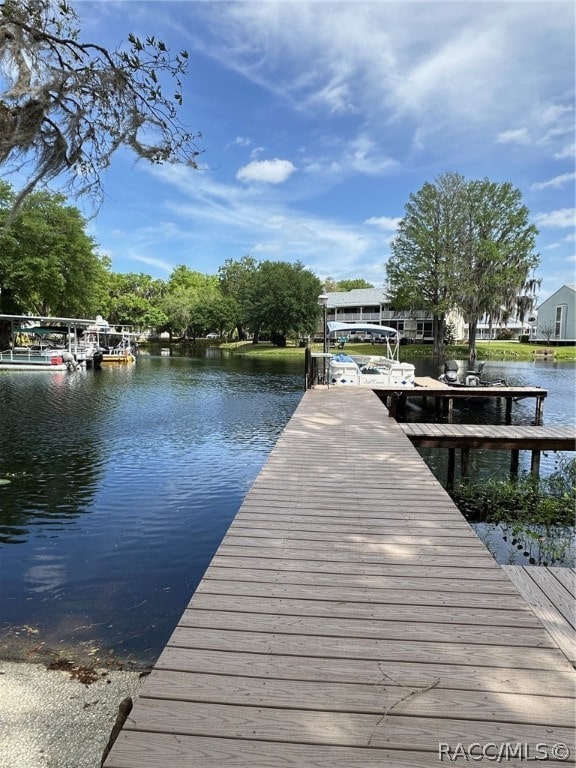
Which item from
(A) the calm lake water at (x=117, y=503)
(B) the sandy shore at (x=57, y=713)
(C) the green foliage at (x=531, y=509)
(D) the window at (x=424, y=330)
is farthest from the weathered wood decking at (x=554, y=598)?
(D) the window at (x=424, y=330)

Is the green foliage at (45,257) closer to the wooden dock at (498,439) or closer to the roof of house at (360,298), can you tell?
the wooden dock at (498,439)

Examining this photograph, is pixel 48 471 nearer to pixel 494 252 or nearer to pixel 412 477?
pixel 412 477

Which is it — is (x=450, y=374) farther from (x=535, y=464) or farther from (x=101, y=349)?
(x=101, y=349)

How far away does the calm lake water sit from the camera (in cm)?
448

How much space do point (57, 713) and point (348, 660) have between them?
208cm

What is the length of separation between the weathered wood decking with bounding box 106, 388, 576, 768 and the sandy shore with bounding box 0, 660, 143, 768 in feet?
2.10

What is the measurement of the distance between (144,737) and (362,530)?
2.52m

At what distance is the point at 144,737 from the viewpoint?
180 cm

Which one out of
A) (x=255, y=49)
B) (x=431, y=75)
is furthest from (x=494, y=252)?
(x=255, y=49)

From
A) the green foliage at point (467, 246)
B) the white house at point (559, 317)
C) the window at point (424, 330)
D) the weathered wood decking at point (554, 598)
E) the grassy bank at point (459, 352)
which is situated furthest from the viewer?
the window at point (424, 330)

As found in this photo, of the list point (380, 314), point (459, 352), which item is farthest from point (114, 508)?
point (380, 314)

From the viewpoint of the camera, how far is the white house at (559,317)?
51594 millimetres

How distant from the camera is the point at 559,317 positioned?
53594 millimetres

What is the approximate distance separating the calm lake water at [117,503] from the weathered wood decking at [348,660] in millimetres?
1734
